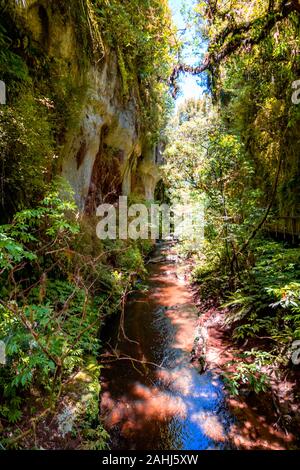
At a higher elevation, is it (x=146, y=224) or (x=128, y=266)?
(x=146, y=224)

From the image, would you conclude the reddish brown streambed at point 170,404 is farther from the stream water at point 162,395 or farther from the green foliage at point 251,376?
the green foliage at point 251,376

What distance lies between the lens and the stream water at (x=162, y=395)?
3514mm

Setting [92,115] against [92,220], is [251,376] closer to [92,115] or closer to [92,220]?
[92,220]

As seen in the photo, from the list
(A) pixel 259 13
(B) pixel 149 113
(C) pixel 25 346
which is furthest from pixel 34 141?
(B) pixel 149 113

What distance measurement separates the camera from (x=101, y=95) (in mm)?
8102

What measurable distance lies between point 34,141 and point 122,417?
455 cm

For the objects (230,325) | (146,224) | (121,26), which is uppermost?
(121,26)

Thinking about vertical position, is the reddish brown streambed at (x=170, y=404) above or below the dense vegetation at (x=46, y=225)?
below

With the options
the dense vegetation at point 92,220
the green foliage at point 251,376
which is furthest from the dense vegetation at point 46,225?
the green foliage at point 251,376

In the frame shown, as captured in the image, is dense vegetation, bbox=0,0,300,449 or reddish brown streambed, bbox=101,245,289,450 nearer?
dense vegetation, bbox=0,0,300,449

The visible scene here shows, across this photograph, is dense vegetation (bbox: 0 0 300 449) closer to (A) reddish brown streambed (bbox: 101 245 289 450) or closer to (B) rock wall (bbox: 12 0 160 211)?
Answer: (B) rock wall (bbox: 12 0 160 211)

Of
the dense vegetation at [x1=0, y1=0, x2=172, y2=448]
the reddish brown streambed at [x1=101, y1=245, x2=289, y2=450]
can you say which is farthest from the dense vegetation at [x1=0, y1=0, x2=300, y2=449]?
the reddish brown streambed at [x1=101, y1=245, x2=289, y2=450]

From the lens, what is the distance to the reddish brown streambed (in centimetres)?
342
